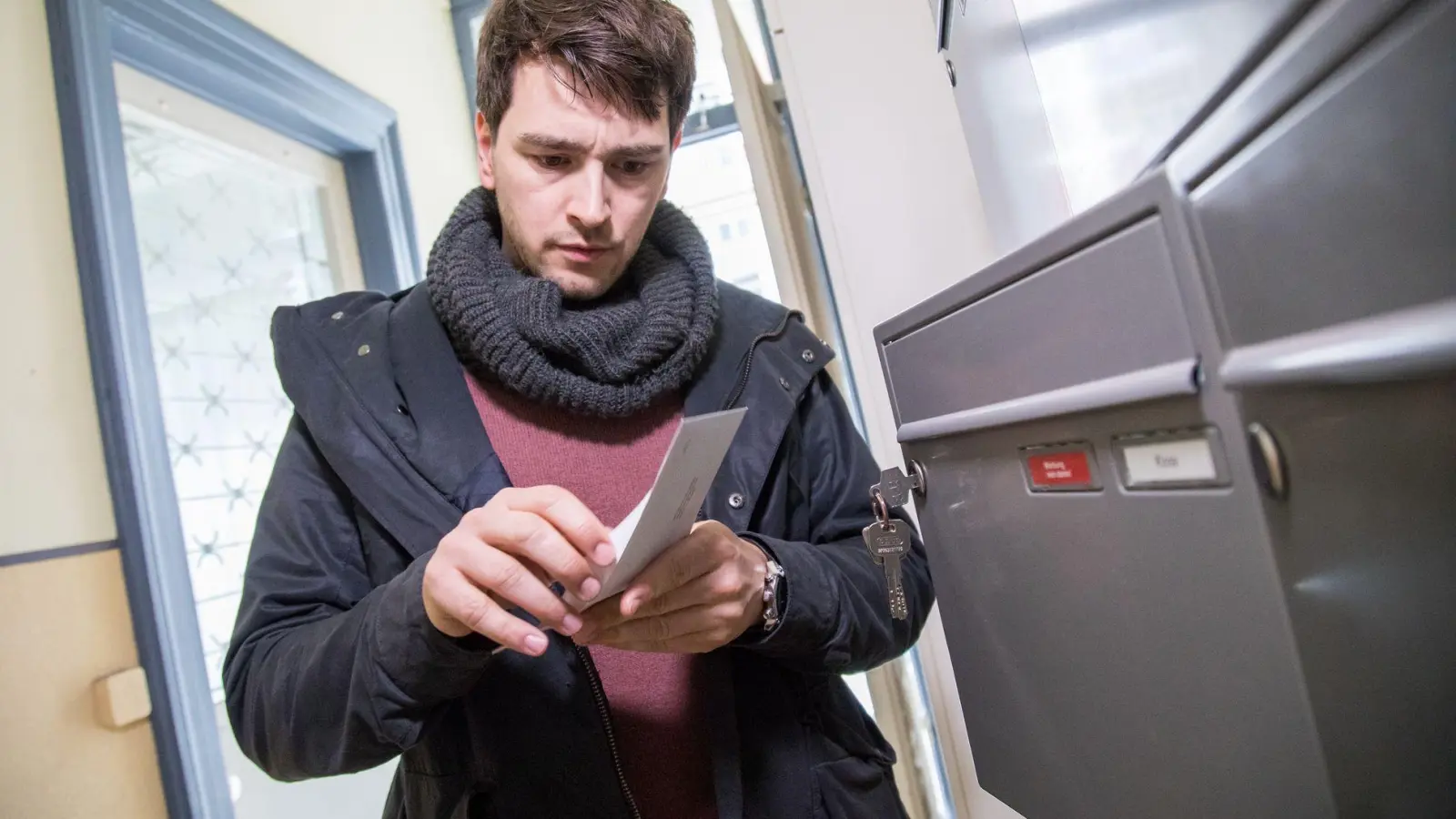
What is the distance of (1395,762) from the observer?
0.30m

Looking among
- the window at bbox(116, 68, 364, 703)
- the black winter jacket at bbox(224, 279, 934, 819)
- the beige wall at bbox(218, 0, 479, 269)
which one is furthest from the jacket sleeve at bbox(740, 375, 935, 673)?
the beige wall at bbox(218, 0, 479, 269)

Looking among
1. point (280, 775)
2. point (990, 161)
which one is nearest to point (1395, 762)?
point (990, 161)

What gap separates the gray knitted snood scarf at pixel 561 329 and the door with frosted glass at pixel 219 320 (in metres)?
0.63

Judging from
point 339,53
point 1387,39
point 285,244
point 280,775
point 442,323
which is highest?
point 339,53

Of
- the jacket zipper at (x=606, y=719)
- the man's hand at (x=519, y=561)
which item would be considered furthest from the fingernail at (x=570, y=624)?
the jacket zipper at (x=606, y=719)

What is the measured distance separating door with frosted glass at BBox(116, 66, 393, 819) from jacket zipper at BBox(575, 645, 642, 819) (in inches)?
34.4

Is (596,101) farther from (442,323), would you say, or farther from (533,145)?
(442,323)

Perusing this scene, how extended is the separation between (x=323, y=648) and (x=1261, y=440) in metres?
0.64

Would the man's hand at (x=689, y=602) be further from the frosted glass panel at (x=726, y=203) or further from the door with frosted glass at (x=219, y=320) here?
the frosted glass panel at (x=726, y=203)

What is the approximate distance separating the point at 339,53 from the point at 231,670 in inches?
61.8

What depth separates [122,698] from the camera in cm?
101

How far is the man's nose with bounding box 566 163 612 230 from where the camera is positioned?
78 cm

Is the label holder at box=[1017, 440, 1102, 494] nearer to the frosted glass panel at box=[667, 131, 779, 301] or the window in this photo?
the window

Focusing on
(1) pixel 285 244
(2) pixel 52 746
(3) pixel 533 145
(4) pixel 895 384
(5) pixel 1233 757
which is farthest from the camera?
(1) pixel 285 244
